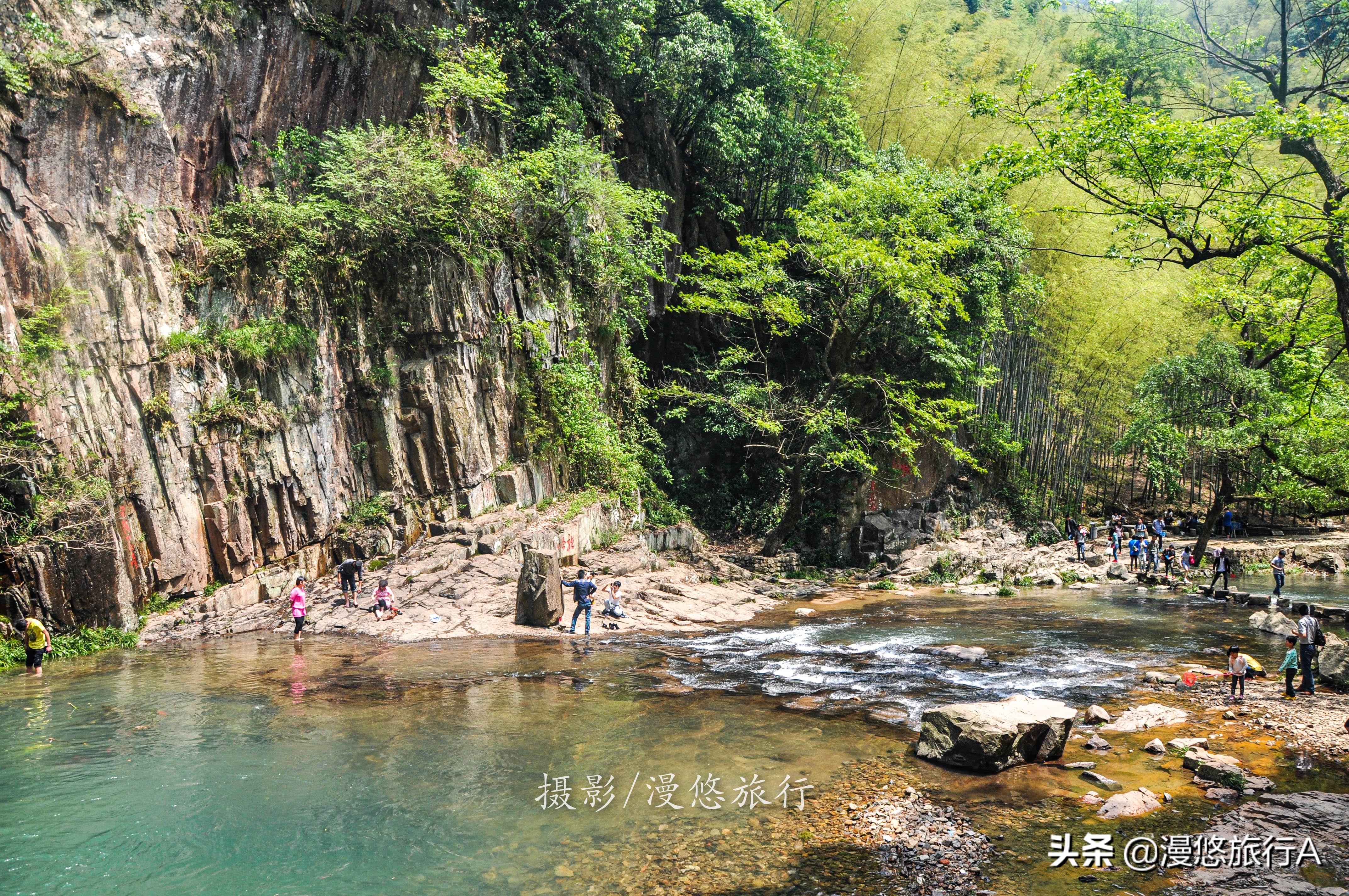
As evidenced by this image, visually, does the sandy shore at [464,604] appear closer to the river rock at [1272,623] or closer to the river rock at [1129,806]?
the river rock at [1129,806]

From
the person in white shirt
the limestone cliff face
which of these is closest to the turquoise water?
the limestone cliff face

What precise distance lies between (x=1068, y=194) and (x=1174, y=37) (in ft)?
59.9

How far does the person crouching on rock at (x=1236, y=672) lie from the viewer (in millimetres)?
9586

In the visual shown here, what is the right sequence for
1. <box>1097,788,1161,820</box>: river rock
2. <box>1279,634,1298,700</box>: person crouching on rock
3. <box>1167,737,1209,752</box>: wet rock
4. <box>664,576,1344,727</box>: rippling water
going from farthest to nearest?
<box>664,576,1344,727</box>: rippling water → <box>1279,634,1298,700</box>: person crouching on rock → <box>1167,737,1209,752</box>: wet rock → <box>1097,788,1161,820</box>: river rock

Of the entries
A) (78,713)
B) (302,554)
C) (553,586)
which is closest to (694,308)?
(553,586)

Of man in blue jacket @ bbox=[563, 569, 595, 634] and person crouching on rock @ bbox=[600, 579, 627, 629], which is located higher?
man in blue jacket @ bbox=[563, 569, 595, 634]

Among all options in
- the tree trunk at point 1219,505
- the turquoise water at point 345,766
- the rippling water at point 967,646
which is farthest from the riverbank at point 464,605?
the tree trunk at point 1219,505

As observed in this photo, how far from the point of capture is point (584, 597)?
1387cm

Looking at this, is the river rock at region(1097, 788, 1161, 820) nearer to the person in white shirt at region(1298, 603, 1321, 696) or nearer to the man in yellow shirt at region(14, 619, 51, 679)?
the person in white shirt at region(1298, 603, 1321, 696)

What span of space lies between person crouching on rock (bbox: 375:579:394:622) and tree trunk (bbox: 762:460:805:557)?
11.2 metres

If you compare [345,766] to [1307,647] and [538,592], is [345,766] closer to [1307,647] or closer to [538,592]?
[538,592]

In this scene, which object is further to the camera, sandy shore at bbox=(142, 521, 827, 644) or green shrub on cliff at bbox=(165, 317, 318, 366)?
green shrub on cliff at bbox=(165, 317, 318, 366)

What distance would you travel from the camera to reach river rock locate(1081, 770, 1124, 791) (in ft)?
22.9

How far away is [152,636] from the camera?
12648 mm
